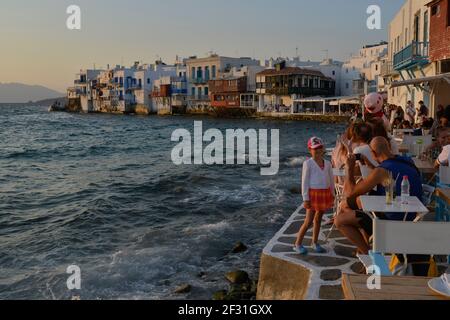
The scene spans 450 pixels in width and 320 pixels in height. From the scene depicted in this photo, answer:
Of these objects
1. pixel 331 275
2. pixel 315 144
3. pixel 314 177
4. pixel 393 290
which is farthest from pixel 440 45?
pixel 393 290

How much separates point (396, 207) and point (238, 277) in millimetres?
3496

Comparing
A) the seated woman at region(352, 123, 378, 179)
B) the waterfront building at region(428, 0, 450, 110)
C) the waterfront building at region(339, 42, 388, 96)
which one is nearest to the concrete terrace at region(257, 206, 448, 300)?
the seated woman at region(352, 123, 378, 179)

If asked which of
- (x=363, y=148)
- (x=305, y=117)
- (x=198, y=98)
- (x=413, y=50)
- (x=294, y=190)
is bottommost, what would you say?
(x=294, y=190)

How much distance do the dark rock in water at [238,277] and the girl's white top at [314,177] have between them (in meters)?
2.18

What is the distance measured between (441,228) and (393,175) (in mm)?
1286

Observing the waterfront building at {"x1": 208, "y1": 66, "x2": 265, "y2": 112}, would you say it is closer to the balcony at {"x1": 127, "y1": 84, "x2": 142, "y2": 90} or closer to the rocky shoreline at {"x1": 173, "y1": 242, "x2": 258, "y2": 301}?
the balcony at {"x1": 127, "y1": 84, "x2": 142, "y2": 90}

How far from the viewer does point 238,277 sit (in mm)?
7258

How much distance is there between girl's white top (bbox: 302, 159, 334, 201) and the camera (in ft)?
18.4

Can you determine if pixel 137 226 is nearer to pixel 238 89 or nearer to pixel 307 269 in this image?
pixel 307 269

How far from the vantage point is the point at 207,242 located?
9.51 m

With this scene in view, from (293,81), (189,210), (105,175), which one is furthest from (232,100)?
(189,210)

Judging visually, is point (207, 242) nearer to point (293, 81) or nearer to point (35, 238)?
point (35, 238)

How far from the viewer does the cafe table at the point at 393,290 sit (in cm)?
290
